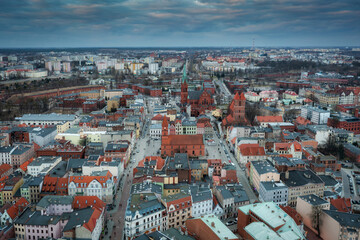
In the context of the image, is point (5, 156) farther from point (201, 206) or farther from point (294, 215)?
point (294, 215)

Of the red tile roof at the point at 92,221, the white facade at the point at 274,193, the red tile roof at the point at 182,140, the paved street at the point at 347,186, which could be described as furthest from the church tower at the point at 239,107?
the red tile roof at the point at 92,221

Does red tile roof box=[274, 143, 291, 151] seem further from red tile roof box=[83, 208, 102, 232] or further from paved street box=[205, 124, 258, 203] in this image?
red tile roof box=[83, 208, 102, 232]

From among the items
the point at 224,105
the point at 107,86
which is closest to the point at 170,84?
the point at 107,86

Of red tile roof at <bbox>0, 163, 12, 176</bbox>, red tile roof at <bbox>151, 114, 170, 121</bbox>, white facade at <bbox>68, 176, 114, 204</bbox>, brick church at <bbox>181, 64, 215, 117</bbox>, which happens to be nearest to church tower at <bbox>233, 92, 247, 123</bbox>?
brick church at <bbox>181, 64, 215, 117</bbox>

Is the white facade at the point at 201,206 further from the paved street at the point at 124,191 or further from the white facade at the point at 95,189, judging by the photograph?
the white facade at the point at 95,189

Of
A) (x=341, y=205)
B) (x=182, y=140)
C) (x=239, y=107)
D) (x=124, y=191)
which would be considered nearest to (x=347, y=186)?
(x=341, y=205)
